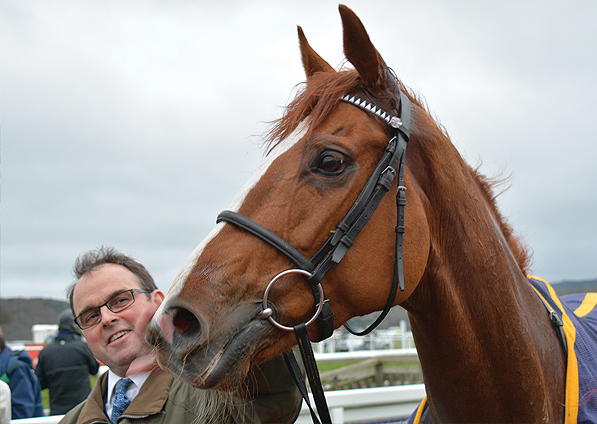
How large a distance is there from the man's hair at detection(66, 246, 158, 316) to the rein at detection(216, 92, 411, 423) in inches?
41.2

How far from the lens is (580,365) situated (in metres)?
2.13

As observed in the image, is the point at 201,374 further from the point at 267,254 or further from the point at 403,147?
the point at 403,147

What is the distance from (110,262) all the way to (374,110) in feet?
5.64

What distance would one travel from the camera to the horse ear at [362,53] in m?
1.92

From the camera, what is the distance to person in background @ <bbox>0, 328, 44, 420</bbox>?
4723mm

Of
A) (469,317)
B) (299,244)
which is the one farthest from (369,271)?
(469,317)

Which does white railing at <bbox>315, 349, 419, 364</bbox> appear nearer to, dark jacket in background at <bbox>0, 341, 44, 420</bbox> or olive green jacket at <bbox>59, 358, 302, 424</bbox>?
dark jacket in background at <bbox>0, 341, 44, 420</bbox>

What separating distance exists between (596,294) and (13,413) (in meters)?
5.49

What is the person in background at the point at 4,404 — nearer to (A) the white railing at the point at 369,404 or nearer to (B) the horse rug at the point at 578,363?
(A) the white railing at the point at 369,404

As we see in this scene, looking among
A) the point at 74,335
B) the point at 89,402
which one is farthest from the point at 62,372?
the point at 89,402

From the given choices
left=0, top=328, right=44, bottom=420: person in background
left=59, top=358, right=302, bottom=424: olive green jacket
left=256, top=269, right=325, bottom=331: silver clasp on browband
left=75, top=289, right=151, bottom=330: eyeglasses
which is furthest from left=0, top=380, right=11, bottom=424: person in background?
left=256, top=269, right=325, bottom=331: silver clasp on browband

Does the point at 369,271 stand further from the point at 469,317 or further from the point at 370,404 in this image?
the point at 370,404

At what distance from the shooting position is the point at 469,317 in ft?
6.57

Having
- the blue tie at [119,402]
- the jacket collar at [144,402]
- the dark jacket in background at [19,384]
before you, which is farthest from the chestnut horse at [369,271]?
the dark jacket in background at [19,384]
